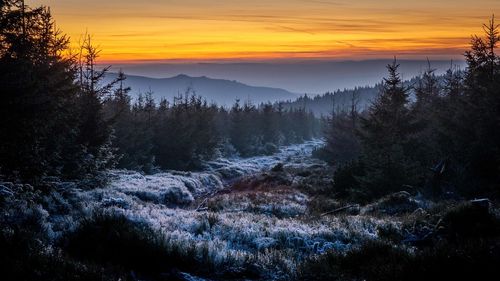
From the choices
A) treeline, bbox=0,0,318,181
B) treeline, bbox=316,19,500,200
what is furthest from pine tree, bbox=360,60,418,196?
treeline, bbox=0,0,318,181

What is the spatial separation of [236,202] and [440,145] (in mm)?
12188

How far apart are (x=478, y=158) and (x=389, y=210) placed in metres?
7.34

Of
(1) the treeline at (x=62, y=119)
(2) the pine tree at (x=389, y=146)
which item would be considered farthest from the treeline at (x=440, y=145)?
(1) the treeline at (x=62, y=119)

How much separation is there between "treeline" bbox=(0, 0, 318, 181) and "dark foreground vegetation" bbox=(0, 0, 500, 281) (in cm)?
7

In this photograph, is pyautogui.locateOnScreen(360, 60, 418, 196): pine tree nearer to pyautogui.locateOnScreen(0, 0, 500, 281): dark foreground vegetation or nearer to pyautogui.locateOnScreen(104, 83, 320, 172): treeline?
pyautogui.locateOnScreen(0, 0, 500, 281): dark foreground vegetation

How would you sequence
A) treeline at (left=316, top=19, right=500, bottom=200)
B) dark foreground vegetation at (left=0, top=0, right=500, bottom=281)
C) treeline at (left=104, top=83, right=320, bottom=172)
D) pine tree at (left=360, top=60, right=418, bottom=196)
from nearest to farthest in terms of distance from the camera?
dark foreground vegetation at (left=0, top=0, right=500, bottom=281) < treeline at (left=316, top=19, right=500, bottom=200) < pine tree at (left=360, top=60, right=418, bottom=196) < treeline at (left=104, top=83, right=320, bottom=172)

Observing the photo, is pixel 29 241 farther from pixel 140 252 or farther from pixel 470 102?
pixel 470 102

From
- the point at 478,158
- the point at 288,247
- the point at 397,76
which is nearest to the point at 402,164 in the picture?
the point at 478,158

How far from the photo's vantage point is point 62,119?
19141mm

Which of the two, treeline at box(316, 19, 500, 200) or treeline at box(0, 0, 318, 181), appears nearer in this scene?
treeline at box(0, 0, 318, 181)

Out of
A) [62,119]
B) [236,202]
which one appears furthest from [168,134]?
[62,119]

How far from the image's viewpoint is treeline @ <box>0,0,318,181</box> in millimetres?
13227

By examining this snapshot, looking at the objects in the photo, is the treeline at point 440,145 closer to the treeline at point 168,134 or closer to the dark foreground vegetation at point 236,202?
the dark foreground vegetation at point 236,202

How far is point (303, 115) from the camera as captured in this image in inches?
4892
